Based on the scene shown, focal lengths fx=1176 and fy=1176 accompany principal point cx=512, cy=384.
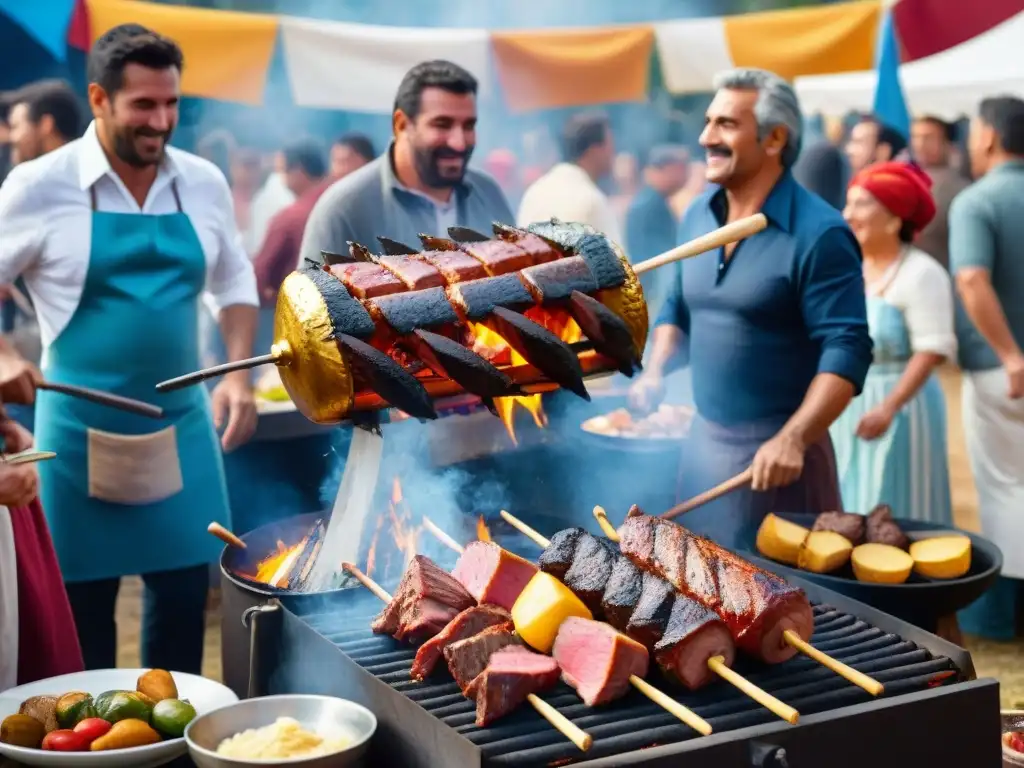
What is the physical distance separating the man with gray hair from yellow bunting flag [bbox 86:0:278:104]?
201 inches

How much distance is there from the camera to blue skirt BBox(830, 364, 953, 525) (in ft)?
19.6

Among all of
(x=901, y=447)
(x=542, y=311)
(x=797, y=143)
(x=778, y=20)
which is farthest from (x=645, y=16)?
(x=542, y=311)

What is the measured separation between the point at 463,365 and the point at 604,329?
351 mm

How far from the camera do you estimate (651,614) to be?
240cm

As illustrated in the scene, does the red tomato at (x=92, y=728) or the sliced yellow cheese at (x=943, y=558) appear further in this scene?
the sliced yellow cheese at (x=943, y=558)

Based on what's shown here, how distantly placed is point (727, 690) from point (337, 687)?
2.64 ft

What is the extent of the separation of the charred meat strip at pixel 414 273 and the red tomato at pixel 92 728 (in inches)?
41.2

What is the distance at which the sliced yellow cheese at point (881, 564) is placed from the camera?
309 centimetres

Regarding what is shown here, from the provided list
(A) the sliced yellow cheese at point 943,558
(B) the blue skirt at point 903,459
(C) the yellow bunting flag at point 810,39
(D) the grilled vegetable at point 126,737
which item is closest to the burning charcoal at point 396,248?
(D) the grilled vegetable at point 126,737

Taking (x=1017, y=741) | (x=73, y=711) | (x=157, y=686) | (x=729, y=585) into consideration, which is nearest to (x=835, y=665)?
(x=729, y=585)

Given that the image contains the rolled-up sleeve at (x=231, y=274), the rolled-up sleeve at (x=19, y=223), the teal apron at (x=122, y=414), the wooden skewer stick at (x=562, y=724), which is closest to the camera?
the wooden skewer stick at (x=562, y=724)

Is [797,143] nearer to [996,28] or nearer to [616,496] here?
[616,496]

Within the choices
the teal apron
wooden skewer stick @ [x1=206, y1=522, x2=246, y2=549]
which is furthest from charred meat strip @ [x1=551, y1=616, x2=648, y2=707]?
the teal apron

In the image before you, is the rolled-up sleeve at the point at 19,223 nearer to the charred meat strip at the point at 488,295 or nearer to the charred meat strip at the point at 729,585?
the charred meat strip at the point at 488,295
